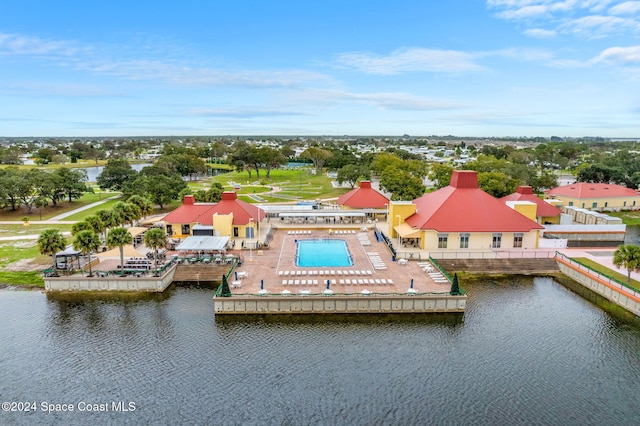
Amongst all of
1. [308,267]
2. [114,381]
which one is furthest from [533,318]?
[114,381]

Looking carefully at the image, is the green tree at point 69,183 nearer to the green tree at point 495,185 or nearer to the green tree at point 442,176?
the green tree at point 442,176

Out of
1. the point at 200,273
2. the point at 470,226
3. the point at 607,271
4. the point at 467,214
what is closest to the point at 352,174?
the point at 467,214

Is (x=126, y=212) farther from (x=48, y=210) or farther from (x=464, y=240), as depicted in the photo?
(x=464, y=240)

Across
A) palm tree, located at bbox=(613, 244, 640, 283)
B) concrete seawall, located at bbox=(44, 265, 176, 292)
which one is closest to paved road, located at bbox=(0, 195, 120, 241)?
concrete seawall, located at bbox=(44, 265, 176, 292)

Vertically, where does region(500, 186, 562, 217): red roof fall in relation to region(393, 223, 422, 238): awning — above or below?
above

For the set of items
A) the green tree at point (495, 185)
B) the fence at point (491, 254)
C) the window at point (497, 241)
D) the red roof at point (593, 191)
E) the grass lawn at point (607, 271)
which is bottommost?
the grass lawn at point (607, 271)

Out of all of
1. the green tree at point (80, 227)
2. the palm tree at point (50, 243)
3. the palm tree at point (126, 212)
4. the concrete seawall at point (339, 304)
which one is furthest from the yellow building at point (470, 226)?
the palm tree at point (50, 243)

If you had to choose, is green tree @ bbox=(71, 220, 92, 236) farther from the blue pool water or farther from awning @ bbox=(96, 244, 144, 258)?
the blue pool water

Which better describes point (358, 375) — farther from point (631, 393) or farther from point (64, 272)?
point (64, 272)
